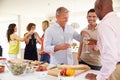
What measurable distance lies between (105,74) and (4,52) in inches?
193

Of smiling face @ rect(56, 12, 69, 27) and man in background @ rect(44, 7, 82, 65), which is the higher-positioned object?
smiling face @ rect(56, 12, 69, 27)

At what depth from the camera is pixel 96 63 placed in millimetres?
2195

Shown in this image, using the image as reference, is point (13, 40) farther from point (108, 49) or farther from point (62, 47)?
point (108, 49)

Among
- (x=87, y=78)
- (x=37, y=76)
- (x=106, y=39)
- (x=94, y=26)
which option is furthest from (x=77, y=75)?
Answer: (x=94, y=26)

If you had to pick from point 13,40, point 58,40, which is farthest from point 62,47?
point 13,40

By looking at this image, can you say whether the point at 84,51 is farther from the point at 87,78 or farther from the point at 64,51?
the point at 87,78

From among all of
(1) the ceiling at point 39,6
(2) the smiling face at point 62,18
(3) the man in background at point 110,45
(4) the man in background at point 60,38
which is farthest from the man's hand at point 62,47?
(1) the ceiling at point 39,6

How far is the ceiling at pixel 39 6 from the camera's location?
156 inches

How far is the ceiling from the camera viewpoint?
13.0 ft

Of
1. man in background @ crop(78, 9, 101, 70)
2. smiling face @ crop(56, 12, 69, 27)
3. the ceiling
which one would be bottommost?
man in background @ crop(78, 9, 101, 70)

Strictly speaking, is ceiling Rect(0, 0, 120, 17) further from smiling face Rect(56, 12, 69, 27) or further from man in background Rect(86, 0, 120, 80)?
man in background Rect(86, 0, 120, 80)

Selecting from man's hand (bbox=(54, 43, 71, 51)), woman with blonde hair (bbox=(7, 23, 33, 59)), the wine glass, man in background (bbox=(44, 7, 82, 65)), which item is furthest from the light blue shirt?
woman with blonde hair (bbox=(7, 23, 33, 59))

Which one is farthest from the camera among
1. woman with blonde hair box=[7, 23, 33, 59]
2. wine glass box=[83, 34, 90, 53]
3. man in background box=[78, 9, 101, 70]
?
woman with blonde hair box=[7, 23, 33, 59]

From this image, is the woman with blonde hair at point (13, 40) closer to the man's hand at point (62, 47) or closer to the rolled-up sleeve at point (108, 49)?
the man's hand at point (62, 47)
